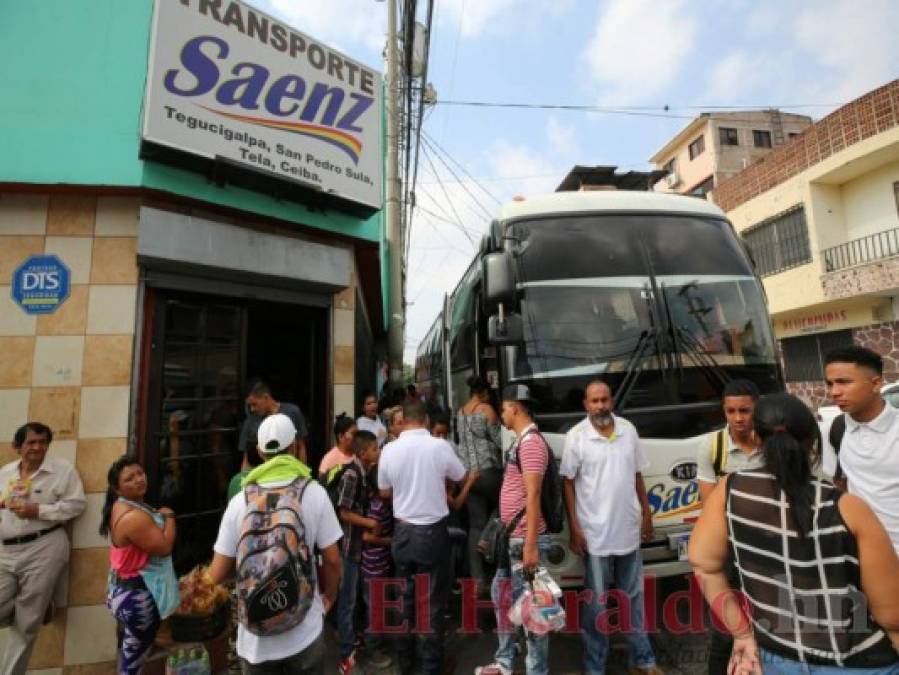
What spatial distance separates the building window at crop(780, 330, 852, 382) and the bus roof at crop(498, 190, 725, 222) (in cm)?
1319

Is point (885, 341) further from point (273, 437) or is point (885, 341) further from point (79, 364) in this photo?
point (79, 364)

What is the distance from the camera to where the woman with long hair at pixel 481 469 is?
408 cm

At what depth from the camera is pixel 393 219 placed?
842 centimetres

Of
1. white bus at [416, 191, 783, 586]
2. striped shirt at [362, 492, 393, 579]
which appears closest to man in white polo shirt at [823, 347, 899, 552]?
white bus at [416, 191, 783, 586]

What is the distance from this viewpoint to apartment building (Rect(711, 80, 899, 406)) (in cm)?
1241

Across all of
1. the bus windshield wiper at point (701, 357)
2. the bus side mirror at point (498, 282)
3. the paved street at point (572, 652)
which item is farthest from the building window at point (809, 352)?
the bus side mirror at point (498, 282)

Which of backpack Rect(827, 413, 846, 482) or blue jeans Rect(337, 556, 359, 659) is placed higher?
backpack Rect(827, 413, 846, 482)

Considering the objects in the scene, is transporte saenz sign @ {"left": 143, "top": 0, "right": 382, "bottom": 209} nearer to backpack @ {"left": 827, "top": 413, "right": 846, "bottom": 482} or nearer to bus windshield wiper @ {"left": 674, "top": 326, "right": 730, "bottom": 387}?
bus windshield wiper @ {"left": 674, "top": 326, "right": 730, "bottom": 387}

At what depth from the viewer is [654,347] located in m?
Result: 3.57

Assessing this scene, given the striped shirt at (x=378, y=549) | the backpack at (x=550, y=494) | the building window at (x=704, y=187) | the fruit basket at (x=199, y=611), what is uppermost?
the building window at (x=704, y=187)

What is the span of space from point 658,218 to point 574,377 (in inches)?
67.1

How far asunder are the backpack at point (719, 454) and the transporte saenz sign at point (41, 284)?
15.3 feet

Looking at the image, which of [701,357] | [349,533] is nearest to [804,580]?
[701,357]

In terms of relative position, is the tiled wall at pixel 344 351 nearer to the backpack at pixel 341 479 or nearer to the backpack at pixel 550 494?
the backpack at pixel 341 479
